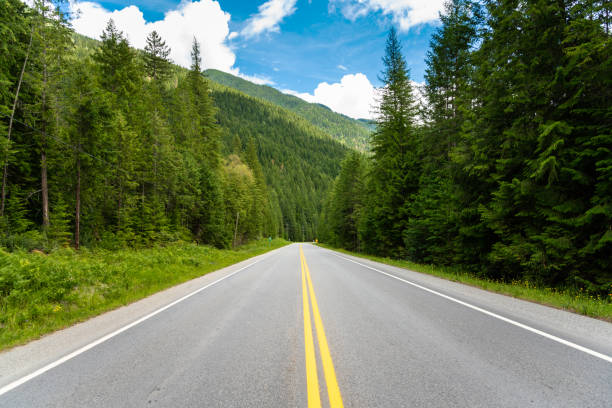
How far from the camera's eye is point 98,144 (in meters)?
18.2

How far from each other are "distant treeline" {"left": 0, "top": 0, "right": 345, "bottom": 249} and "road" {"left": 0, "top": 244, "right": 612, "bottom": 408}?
12731mm

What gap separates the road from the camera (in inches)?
116

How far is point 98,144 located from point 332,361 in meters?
20.9

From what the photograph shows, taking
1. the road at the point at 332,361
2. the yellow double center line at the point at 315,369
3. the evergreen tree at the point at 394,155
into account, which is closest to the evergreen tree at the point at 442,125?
the evergreen tree at the point at 394,155

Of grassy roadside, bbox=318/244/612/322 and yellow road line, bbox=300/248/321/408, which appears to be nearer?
yellow road line, bbox=300/248/321/408

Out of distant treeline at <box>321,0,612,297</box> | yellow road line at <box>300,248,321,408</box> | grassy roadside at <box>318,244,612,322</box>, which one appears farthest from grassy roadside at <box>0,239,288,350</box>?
distant treeline at <box>321,0,612,297</box>

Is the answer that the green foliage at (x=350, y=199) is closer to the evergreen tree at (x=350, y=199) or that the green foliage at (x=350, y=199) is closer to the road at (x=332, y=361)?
the evergreen tree at (x=350, y=199)

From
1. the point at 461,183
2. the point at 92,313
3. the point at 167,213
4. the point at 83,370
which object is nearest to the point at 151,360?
the point at 83,370

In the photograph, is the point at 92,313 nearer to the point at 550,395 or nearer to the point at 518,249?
the point at 550,395

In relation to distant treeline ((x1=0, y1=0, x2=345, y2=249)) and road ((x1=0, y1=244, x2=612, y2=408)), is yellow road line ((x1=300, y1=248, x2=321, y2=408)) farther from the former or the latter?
distant treeline ((x1=0, y1=0, x2=345, y2=249))

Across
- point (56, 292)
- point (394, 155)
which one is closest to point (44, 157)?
point (56, 292)

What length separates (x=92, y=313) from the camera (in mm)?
6605

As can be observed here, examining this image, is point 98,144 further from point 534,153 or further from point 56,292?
point 534,153

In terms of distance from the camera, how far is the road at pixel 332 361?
2.94 meters
